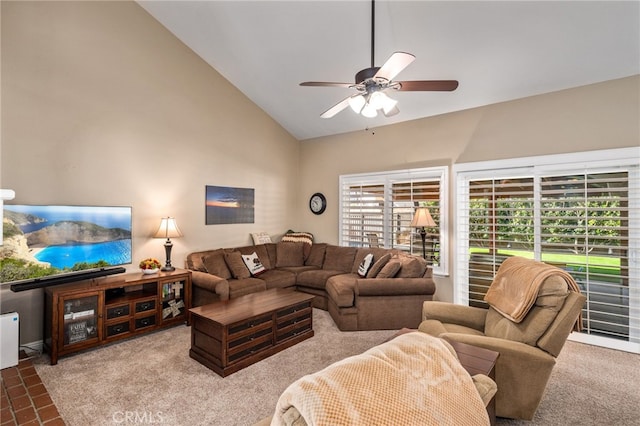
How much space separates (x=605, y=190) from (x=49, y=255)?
5.96 metres

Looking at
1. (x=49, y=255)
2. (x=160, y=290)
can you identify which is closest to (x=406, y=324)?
(x=160, y=290)

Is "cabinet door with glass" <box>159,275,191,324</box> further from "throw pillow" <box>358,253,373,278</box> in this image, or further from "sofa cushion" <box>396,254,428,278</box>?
"sofa cushion" <box>396,254,428,278</box>

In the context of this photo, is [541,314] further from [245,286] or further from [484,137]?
[245,286]

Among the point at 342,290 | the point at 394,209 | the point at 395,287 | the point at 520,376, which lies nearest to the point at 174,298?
the point at 342,290

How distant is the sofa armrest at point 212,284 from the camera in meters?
3.81

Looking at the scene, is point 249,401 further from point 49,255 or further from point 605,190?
point 605,190

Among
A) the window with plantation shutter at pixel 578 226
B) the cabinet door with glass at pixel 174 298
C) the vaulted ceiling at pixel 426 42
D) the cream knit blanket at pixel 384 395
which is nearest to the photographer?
the cream knit blanket at pixel 384 395

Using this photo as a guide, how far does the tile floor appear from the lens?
207cm

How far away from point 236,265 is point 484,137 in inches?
156

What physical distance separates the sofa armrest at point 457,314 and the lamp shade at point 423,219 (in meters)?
1.55

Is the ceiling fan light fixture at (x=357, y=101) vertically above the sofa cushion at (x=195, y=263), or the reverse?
the ceiling fan light fixture at (x=357, y=101)

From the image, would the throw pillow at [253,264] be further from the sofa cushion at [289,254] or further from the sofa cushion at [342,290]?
the sofa cushion at [342,290]

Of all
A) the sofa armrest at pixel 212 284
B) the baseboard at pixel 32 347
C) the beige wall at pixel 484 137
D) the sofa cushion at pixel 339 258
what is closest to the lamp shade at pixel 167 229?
the sofa armrest at pixel 212 284

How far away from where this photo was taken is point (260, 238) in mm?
5574
